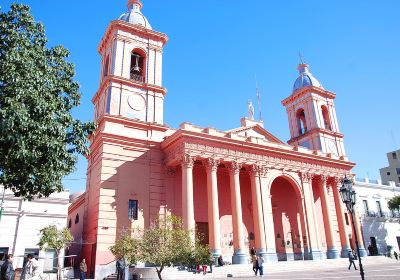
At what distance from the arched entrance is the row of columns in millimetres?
858

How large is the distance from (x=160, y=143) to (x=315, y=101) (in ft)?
63.4

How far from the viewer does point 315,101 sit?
3647 cm

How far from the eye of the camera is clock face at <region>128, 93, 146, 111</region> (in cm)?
2591

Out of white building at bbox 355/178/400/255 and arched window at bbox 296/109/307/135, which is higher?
arched window at bbox 296/109/307/135

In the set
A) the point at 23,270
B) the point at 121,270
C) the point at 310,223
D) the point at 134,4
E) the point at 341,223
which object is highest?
the point at 134,4

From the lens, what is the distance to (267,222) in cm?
2484

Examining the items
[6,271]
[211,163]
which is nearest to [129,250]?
[6,271]

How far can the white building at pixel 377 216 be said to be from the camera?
3738 centimetres

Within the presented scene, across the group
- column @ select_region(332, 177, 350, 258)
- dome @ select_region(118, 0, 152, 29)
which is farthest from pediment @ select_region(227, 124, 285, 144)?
dome @ select_region(118, 0, 152, 29)

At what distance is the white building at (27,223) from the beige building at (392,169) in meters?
62.0

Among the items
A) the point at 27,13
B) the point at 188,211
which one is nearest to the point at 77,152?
the point at 27,13

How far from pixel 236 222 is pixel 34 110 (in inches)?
642

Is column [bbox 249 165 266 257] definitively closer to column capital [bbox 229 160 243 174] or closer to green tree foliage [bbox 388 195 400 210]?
column capital [bbox 229 160 243 174]

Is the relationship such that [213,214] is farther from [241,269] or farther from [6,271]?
[6,271]
